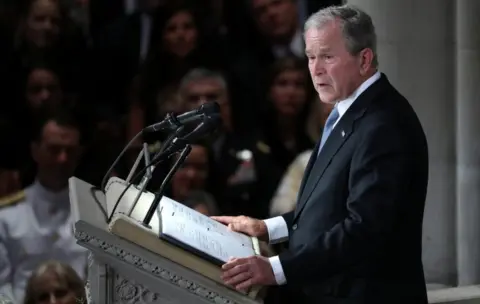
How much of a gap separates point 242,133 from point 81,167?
0.90 metres

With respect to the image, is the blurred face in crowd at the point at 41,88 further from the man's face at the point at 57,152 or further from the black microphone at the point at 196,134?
the black microphone at the point at 196,134

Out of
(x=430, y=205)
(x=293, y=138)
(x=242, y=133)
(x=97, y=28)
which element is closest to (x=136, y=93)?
(x=97, y=28)

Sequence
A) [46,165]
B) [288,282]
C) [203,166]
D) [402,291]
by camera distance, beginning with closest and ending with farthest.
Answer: [288,282] → [402,291] → [46,165] → [203,166]

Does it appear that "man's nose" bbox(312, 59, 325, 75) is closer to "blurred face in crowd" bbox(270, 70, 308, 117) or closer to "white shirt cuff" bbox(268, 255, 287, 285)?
"white shirt cuff" bbox(268, 255, 287, 285)

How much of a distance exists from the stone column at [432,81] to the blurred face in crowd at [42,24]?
5.11 ft

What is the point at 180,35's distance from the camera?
417 centimetres

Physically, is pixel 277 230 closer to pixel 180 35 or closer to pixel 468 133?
pixel 180 35

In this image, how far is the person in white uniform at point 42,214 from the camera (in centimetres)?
390


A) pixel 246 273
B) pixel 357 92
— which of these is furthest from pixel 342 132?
pixel 246 273

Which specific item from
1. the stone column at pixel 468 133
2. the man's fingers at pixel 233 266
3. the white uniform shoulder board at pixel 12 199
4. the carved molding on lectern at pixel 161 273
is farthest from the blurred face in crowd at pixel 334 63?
the stone column at pixel 468 133

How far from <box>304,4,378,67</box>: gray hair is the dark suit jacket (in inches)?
5.0

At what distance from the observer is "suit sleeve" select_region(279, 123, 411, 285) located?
210 centimetres

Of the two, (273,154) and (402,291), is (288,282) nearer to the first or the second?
(402,291)

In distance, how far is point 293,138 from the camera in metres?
4.52
